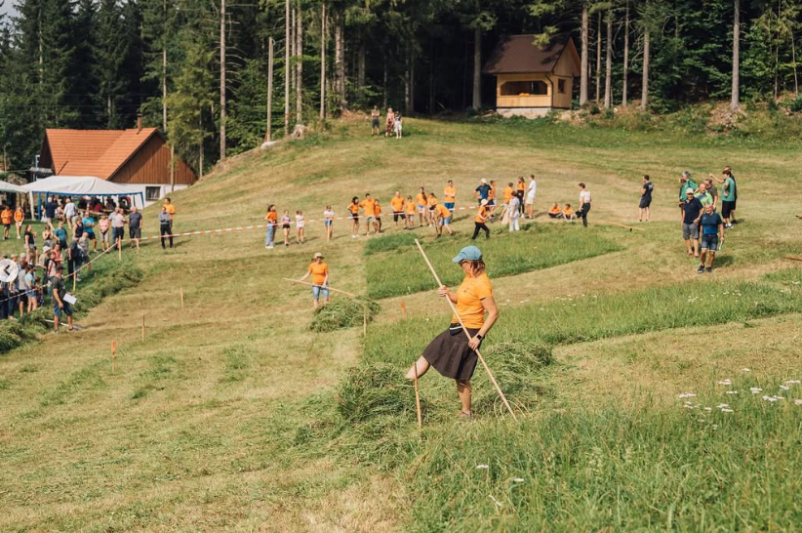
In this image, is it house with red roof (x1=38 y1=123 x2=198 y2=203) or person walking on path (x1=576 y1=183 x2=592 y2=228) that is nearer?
person walking on path (x1=576 y1=183 x2=592 y2=228)

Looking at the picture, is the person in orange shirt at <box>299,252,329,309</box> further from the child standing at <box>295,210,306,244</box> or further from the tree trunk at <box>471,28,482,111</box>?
the tree trunk at <box>471,28,482,111</box>

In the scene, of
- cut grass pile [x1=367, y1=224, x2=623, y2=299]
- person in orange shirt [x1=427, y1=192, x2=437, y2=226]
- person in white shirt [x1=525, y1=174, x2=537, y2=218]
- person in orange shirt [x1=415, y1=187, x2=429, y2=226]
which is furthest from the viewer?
person in orange shirt [x1=415, y1=187, x2=429, y2=226]

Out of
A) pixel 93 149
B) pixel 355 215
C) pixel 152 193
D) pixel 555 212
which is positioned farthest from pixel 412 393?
pixel 93 149

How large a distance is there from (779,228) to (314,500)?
21.2 metres

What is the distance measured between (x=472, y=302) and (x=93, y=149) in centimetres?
7062

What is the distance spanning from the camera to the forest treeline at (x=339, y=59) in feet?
185

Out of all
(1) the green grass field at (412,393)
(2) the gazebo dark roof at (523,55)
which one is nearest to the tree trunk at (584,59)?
(2) the gazebo dark roof at (523,55)

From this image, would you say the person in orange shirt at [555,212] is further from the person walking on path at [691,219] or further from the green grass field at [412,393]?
the person walking on path at [691,219]

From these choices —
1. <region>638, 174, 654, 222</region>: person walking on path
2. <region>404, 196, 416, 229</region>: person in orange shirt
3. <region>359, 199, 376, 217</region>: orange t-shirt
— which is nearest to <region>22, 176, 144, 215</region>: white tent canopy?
<region>359, 199, 376, 217</region>: orange t-shirt

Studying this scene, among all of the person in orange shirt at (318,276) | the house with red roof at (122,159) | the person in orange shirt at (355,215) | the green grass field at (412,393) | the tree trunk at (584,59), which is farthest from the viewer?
the house with red roof at (122,159)

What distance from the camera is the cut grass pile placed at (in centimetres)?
2488

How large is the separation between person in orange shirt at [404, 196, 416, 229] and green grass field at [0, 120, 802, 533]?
34.4 inches

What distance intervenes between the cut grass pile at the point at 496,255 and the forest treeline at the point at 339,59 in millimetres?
26864

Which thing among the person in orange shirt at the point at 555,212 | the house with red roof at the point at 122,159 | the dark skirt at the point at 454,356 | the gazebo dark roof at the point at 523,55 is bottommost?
the dark skirt at the point at 454,356
